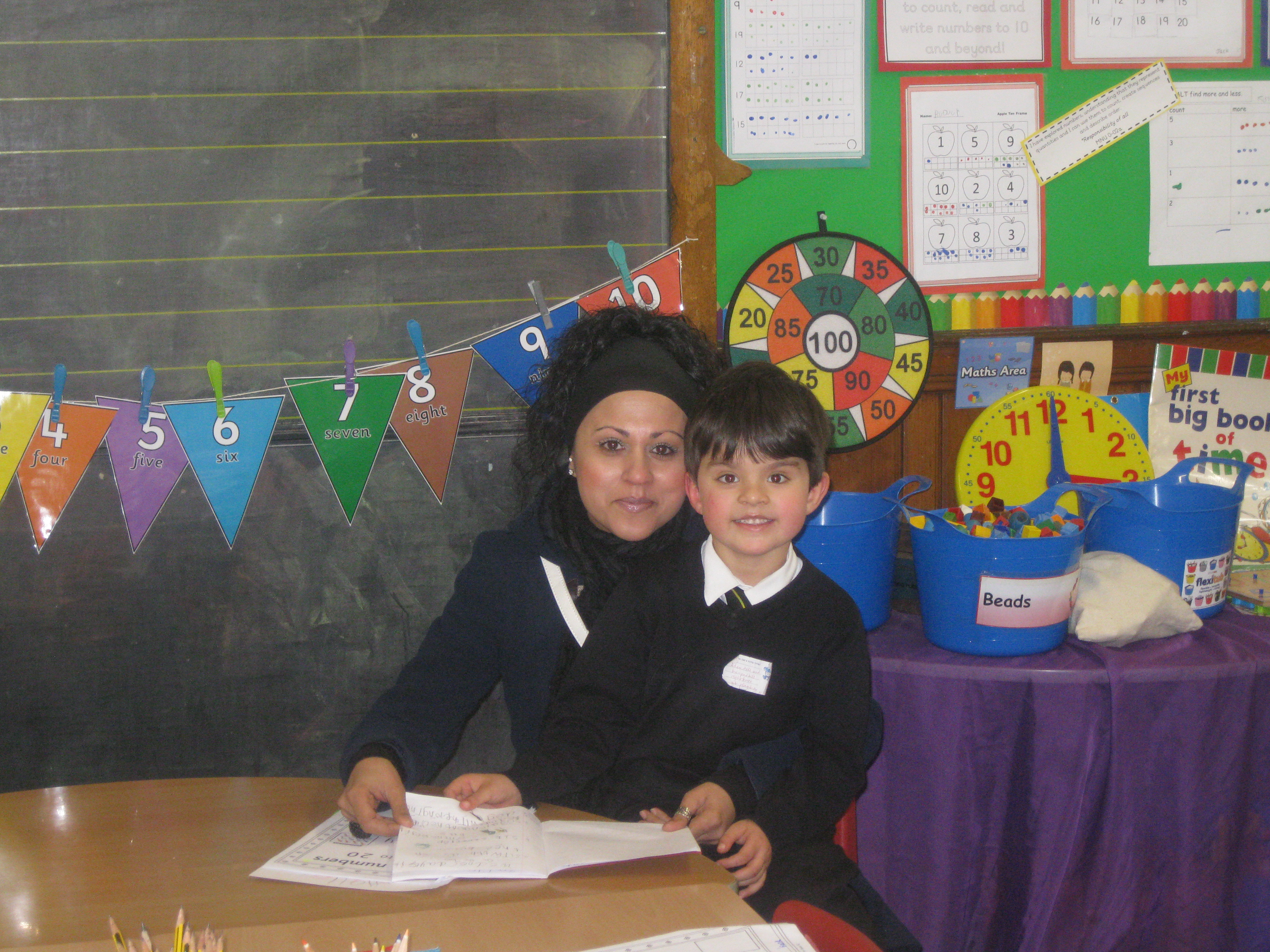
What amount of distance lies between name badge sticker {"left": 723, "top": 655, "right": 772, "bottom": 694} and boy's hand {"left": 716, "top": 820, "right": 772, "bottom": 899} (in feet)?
0.64

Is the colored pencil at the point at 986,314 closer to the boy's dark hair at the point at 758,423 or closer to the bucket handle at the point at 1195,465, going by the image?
the bucket handle at the point at 1195,465

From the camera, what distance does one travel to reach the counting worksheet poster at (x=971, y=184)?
6.66ft

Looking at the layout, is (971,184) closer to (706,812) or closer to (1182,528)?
(1182,528)

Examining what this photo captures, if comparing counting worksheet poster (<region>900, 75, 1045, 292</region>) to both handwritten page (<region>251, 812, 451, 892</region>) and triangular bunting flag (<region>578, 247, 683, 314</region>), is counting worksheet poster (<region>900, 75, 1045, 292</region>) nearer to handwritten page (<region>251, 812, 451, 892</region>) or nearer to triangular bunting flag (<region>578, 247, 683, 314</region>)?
triangular bunting flag (<region>578, 247, 683, 314</region>)

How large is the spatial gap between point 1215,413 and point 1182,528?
2.05 feet

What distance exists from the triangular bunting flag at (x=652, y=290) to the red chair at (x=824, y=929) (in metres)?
1.38

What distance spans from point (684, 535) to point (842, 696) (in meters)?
0.40

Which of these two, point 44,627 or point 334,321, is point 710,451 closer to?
point 334,321

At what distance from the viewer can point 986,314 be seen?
207 cm

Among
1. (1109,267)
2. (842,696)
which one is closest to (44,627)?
(842,696)

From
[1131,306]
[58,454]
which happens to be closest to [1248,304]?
[1131,306]

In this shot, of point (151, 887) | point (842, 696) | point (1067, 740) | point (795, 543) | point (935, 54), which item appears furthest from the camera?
point (935, 54)

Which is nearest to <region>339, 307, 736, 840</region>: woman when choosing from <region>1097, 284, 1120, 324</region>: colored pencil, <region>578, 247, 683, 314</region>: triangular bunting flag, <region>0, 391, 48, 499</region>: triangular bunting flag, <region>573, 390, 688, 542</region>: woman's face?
<region>573, 390, 688, 542</region>: woman's face

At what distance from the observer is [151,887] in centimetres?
Result: 82
